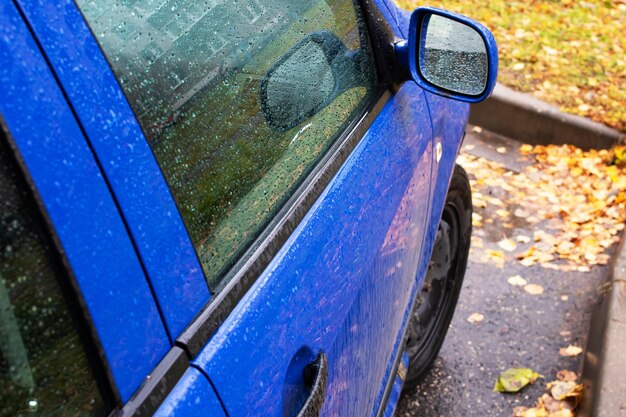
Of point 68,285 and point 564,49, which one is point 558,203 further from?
point 68,285

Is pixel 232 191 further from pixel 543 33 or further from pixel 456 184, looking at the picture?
pixel 543 33

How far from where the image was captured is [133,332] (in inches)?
45.9

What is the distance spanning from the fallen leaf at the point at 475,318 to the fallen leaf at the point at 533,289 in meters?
0.32

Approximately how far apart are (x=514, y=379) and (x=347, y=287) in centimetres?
194

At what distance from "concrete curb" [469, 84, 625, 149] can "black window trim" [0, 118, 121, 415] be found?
4.47 meters

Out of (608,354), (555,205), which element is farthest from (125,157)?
(555,205)

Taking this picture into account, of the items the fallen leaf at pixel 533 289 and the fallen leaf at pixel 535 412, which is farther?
the fallen leaf at pixel 533 289

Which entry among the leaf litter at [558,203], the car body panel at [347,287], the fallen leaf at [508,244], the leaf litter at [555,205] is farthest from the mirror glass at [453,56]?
the fallen leaf at [508,244]

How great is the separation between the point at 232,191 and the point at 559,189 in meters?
3.74

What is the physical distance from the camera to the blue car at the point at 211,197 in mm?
1068

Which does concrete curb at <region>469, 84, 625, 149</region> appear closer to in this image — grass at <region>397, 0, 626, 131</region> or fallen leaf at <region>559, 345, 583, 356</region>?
grass at <region>397, 0, 626, 131</region>

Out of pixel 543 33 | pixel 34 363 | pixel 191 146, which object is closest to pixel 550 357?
pixel 191 146

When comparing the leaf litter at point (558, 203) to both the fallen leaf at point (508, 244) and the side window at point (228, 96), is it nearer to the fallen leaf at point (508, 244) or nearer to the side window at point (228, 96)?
the fallen leaf at point (508, 244)

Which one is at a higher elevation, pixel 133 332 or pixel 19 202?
pixel 19 202
